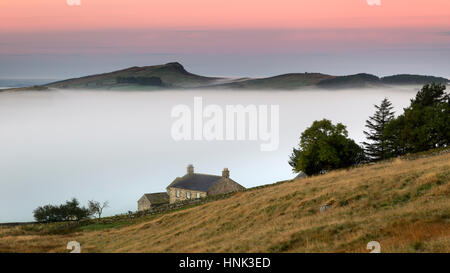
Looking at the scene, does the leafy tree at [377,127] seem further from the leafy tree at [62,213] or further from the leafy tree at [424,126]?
the leafy tree at [62,213]

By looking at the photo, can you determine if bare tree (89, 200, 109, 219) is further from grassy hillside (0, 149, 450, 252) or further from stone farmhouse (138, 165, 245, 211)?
grassy hillside (0, 149, 450, 252)

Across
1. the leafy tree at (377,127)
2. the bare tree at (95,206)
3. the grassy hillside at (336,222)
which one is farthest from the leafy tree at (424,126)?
the bare tree at (95,206)

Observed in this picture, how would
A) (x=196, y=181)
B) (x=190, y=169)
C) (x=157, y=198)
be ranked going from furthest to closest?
(x=190, y=169) < (x=157, y=198) < (x=196, y=181)

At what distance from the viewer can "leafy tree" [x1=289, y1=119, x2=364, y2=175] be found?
6169cm

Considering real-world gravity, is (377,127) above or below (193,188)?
above

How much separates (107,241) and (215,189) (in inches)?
1900

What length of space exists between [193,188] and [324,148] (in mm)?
33134

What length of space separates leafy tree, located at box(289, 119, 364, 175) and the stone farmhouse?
19.2 metres

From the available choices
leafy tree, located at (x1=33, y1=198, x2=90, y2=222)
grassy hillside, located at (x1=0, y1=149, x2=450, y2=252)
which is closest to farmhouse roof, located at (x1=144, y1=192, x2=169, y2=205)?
leafy tree, located at (x1=33, y1=198, x2=90, y2=222)

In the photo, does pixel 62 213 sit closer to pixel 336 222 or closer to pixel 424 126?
pixel 424 126

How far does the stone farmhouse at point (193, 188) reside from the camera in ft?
268

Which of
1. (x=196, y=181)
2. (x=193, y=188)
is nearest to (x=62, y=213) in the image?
(x=196, y=181)

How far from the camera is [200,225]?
99.9ft

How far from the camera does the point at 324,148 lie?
201ft
